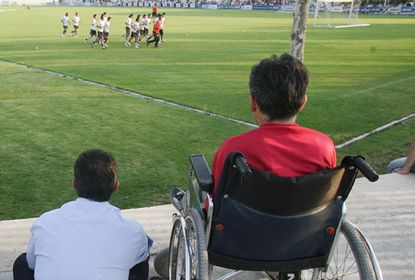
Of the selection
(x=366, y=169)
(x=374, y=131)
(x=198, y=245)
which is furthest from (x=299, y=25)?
(x=198, y=245)

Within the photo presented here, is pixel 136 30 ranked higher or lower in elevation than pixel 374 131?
higher

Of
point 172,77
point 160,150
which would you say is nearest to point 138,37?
point 172,77

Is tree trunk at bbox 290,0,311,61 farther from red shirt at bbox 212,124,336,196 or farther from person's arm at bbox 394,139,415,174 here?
red shirt at bbox 212,124,336,196

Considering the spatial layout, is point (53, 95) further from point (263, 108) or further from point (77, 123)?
point (263, 108)

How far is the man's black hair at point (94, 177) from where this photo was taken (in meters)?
2.29

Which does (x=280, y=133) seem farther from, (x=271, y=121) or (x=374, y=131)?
(x=374, y=131)

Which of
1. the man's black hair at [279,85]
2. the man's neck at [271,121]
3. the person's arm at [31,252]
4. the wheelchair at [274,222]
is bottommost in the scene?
the person's arm at [31,252]

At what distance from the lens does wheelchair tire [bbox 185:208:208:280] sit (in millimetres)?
2088

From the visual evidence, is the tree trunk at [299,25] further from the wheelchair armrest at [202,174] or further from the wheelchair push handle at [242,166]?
the wheelchair push handle at [242,166]

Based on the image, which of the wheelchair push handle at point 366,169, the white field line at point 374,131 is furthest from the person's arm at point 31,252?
the white field line at point 374,131

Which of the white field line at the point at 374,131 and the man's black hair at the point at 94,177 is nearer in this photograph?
the man's black hair at the point at 94,177

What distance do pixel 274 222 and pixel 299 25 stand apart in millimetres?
3954

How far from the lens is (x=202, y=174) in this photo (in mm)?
2301

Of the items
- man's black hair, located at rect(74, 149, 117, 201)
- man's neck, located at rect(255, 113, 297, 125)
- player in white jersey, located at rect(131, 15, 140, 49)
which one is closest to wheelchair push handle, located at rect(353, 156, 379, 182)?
man's neck, located at rect(255, 113, 297, 125)
